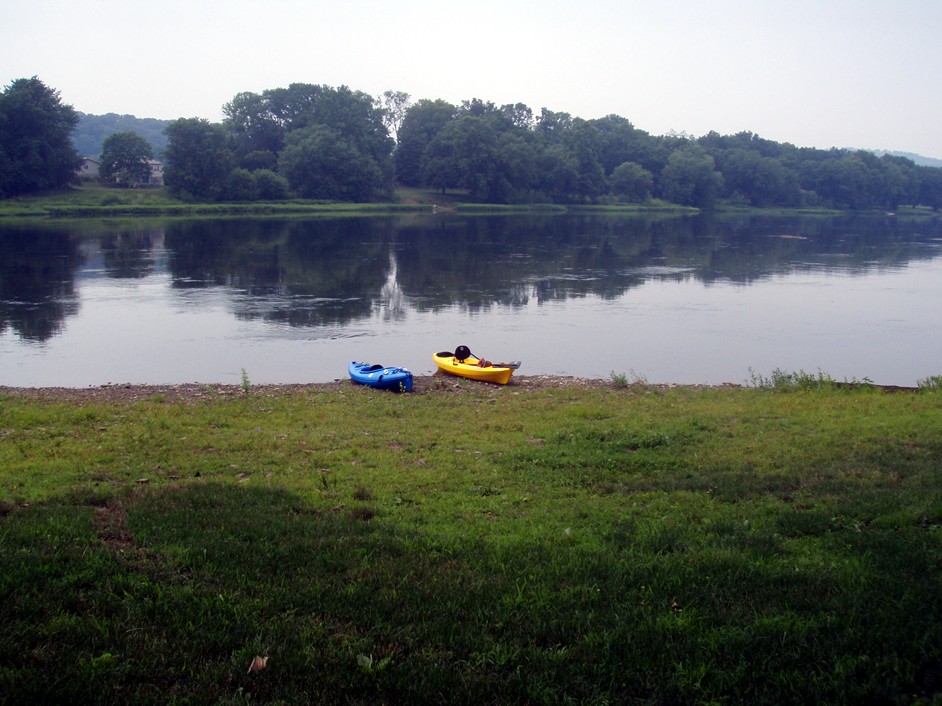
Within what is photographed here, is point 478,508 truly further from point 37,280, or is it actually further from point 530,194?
point 530,194

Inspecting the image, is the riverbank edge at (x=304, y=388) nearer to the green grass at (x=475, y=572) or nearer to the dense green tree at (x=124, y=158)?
the green grass at (x=475, y=572)

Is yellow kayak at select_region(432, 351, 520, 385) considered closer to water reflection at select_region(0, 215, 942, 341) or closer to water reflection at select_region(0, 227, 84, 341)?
water reflection at select_region(0, 215, 942, 341)

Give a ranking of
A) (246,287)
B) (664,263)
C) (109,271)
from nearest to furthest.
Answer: (246,287)
(109,271)
(664,263)

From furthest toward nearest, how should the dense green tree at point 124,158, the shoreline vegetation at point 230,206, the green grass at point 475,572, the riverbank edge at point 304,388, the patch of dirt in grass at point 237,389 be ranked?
the dense green tree at point 124,158, the shoreline vegetation at point 230,206, the riverbank edge at point 304,388, the patch of dirt in grass at point 237,389, the green grass at point 475,572

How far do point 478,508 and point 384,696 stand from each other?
4220mm

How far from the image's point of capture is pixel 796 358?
84.3 ft

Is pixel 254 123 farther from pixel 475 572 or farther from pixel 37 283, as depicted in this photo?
pixel 475 572

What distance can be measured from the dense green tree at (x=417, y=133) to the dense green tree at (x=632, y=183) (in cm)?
3106

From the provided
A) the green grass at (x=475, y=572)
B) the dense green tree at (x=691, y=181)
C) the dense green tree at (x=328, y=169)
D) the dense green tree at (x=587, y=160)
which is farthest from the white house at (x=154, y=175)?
the green grass at (x=475, y=572)

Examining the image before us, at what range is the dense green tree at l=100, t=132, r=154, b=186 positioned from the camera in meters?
102

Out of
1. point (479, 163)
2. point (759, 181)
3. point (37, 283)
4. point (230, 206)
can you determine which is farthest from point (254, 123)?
point (37, 283)

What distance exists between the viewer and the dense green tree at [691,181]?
136250mm

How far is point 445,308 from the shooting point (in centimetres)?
3362

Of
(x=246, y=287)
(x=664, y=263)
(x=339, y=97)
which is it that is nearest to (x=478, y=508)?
(x=246, y=287)
